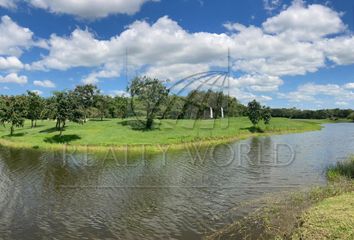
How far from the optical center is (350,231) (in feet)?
44.1

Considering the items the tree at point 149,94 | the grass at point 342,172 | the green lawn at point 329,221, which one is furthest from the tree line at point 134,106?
the green lawn at point 329,221

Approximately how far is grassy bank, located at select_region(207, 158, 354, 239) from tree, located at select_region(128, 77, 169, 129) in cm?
4828

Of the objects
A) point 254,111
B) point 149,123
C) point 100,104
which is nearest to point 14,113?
point 149,123

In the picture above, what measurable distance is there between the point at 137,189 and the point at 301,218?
50.0ft

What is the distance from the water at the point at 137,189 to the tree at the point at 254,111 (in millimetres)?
40791

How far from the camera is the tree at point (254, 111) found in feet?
292

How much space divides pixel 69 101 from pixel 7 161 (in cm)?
1735

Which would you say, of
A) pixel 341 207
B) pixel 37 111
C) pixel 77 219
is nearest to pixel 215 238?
pixel 341 207

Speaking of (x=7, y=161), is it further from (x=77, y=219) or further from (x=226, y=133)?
(x=226, y=133)

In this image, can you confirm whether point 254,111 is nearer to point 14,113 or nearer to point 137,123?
point 137,123

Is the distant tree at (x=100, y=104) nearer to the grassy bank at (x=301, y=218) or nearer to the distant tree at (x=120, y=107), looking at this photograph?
the distant tree at (x=120, y=107)

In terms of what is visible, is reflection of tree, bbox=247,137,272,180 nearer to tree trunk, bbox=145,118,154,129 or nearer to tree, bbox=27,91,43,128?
tree trunk, bbox=145,118,154,129

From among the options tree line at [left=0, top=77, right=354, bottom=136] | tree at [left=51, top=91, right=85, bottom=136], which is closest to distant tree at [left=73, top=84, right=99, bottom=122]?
tree line at [left=0, top=77, right=354, bottom=136]

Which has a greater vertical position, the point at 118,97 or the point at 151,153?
the point at 118,97
